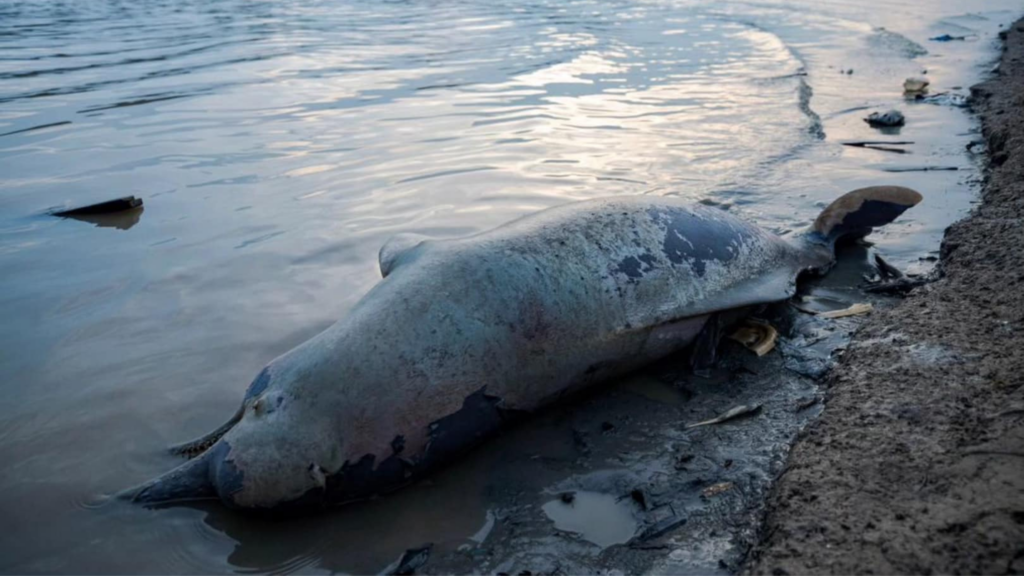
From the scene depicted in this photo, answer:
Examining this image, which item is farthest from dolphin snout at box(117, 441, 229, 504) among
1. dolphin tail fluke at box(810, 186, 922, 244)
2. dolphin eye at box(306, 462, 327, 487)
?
dolphin tail fluke at box(810, 186, 922, 244)

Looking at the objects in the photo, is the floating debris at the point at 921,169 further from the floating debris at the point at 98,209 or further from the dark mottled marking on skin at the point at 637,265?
the floating debris at the point at 98,209

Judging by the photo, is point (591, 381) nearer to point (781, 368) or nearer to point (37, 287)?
point (781, 368)

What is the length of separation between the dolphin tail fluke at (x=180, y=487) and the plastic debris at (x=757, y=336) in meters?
2.60

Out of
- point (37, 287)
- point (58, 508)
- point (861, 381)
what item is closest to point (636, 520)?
point (861, 381)

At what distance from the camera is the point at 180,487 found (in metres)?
3.19

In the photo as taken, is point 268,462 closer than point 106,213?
Yes

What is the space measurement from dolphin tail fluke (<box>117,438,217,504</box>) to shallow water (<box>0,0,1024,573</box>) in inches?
2.6

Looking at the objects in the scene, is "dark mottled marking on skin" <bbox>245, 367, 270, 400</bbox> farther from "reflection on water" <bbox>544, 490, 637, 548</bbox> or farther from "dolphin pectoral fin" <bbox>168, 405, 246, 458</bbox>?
"reflection on water" <bbox>544, 490, 637, 548</bbox>

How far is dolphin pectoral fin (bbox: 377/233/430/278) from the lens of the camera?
404 cm

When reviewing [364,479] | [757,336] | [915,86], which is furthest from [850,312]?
[915,86]

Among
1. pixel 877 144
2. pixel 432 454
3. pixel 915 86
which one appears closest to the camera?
pixel 432 454

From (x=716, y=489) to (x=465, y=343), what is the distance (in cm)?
115

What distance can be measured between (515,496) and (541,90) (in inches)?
301

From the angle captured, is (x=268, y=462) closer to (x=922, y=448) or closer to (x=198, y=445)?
(x=198, y=445)
